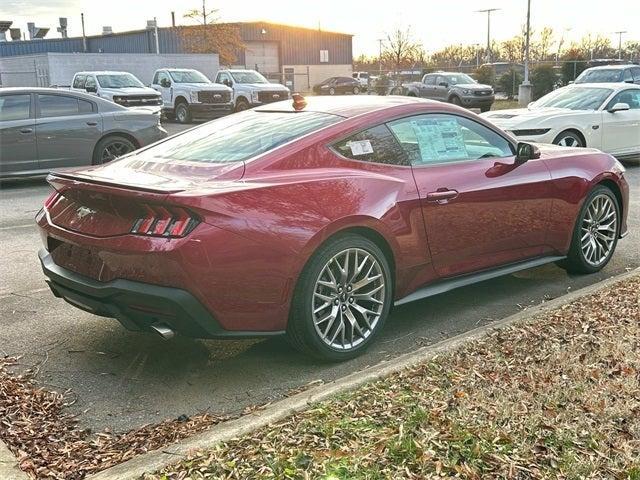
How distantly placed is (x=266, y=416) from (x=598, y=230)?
379cm

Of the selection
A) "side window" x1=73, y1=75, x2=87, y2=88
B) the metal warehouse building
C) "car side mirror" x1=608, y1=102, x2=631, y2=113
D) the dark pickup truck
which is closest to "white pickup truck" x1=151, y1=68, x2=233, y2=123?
"side window" x1=73, y1=75, x2=87, y2=88

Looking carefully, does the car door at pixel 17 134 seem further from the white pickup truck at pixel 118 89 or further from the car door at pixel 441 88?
the car door at pixel 441 88

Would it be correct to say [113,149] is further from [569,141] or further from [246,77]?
[246,77]

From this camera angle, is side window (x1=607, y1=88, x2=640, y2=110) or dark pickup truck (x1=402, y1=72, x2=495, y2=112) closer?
side window (x1=607, y1=88, x2=640, y2=110)

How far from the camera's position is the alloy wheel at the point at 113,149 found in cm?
1159

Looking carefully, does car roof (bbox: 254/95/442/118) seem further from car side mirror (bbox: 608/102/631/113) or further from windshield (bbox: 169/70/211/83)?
windshield (bbox: 169/70/211/83)

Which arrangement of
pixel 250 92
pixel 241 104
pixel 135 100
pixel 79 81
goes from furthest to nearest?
pixel 241 104 → pixel 250 92 → pixel 79 81 → pixel 135 100

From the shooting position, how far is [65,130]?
36.6 ft

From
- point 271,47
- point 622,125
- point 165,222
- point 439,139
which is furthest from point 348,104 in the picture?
point 271,47

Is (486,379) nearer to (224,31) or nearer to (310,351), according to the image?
(310,351)

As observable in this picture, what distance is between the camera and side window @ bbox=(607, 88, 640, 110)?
13139mm

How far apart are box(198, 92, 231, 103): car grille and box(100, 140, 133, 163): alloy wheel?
13.6 meters

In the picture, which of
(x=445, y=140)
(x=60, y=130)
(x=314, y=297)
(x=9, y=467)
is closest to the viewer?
(x=9, y=467)

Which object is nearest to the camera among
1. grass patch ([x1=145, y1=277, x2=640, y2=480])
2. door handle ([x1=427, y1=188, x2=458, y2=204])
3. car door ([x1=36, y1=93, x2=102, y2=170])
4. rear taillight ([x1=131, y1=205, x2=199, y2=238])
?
grass patch ([x1=145, y1=277, x2=640, y2=480])
